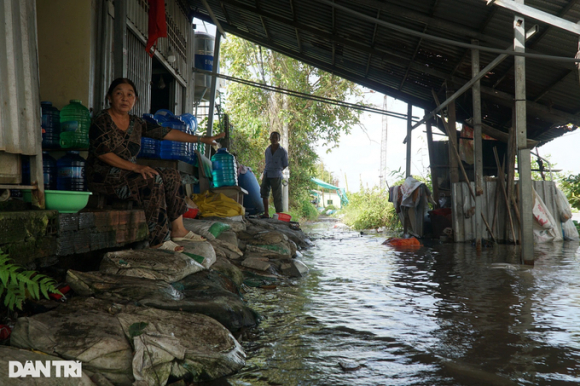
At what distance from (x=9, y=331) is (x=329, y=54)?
852 centimetres

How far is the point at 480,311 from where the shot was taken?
336cm

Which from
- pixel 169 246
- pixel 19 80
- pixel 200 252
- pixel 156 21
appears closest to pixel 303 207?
pixel 156 21

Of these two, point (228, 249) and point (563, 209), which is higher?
point (563, 209)

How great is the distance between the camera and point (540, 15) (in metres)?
4.77

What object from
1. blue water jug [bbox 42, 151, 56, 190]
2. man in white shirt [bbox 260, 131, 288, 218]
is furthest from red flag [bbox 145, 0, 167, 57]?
man in white shirt [bbox 260, 131, 288, 218]

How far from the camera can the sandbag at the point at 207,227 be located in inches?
204

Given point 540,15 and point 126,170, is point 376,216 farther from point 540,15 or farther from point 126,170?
point 126,170

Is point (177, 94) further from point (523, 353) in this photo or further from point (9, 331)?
point (523, 353)

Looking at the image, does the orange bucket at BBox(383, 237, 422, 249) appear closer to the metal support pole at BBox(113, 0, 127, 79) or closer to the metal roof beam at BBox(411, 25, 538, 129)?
the metal roof beam at BBox(411, 25, 538, 129)

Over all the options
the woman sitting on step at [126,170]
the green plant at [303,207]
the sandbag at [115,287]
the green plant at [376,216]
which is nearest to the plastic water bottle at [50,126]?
the woman sitting on step at [126,170]

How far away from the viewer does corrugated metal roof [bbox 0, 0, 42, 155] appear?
2.50 meters

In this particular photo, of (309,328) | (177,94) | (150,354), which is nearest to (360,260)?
(309,328)

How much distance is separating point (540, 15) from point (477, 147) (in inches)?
116

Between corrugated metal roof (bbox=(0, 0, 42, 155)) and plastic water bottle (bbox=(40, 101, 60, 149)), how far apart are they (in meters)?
1.23
